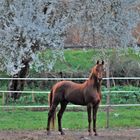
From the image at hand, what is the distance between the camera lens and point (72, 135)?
28.3 ft

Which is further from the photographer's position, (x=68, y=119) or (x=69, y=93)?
(x=68, y=119)

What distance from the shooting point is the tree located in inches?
187

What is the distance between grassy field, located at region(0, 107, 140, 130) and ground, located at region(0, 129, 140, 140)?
2.31ft

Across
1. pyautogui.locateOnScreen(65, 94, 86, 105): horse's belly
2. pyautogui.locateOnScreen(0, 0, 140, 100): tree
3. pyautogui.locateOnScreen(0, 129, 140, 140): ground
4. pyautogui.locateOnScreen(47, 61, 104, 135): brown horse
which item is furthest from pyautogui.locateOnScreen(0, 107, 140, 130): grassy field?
pyautogui.locateOnScreen(0, 0, 140, 100): tree

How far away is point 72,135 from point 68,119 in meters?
2.52

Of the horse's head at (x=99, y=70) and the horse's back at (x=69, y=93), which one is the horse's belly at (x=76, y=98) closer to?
the horse's back at (x=69, y=93)

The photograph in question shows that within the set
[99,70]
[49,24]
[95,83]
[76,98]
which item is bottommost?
[76,98]

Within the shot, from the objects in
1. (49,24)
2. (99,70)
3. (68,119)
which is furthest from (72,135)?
(49,24)

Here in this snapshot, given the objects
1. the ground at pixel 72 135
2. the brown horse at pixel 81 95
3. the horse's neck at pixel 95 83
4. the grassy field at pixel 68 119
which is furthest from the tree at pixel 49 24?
the grassy field at pixel 68 119

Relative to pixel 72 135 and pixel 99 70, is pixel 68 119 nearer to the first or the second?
pixel 72 135

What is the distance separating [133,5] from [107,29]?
55 cm

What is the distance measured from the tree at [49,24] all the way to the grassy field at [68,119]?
4440mm

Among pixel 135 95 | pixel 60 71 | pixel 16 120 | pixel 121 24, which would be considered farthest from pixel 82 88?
pixel 60 71

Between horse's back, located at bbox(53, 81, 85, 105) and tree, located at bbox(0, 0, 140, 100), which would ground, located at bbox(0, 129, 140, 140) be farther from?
tree, located at bbox(0, 0, 140, 100)
